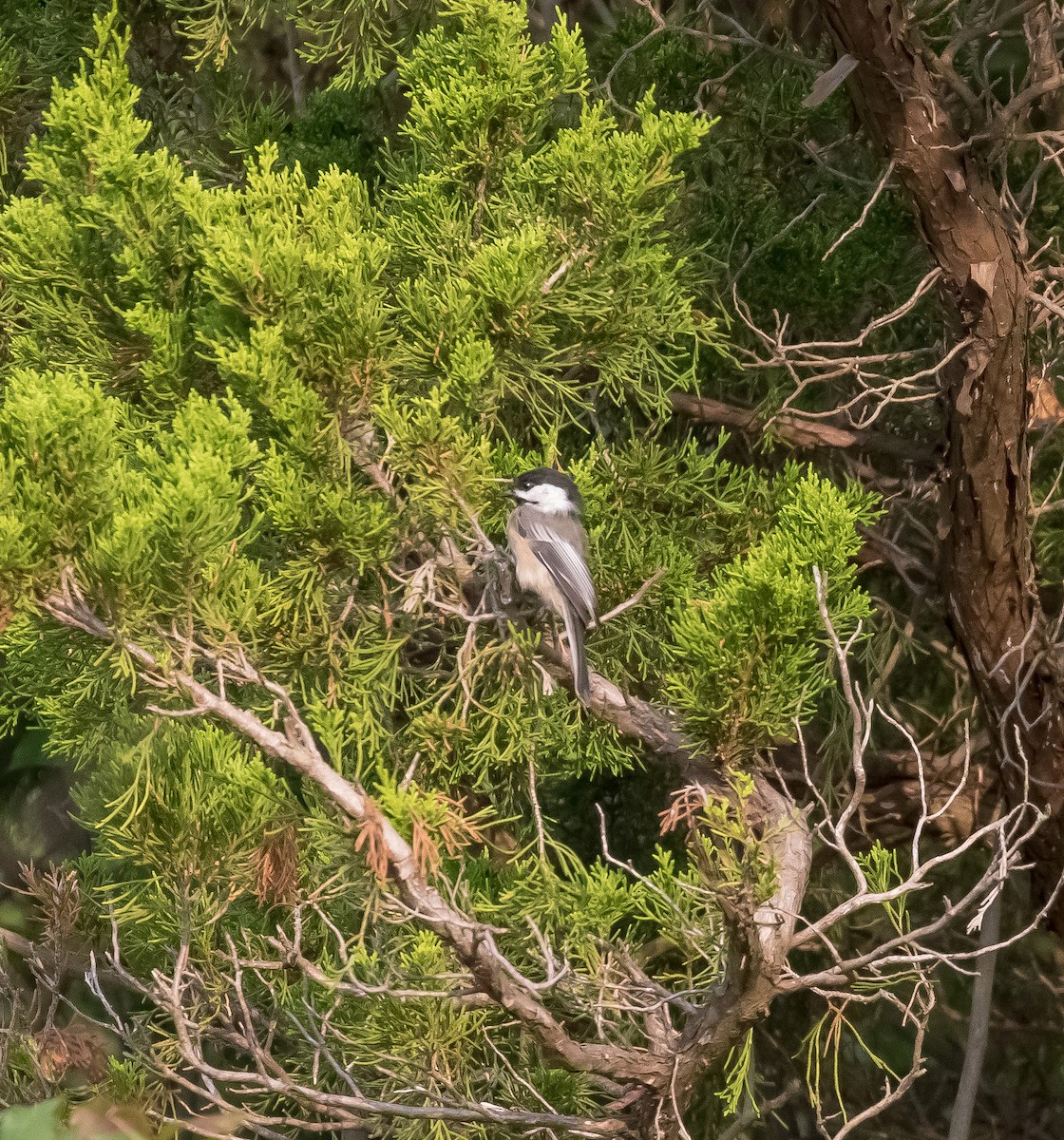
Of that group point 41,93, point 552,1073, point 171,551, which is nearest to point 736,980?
point 552,1073

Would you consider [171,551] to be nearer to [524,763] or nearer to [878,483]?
[524,763]

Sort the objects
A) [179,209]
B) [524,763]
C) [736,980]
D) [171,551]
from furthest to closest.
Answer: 1. [524,763]
2. [179,209]
3. [736,980]
4. [171,551]

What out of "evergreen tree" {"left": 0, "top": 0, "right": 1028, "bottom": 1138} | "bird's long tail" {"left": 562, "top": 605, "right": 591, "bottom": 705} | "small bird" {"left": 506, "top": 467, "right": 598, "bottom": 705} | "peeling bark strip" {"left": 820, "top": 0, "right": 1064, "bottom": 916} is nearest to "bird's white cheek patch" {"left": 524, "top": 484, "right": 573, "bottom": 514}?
"small bird" {"left": 506, "top": 467, "right": 598, "bottom": 705}

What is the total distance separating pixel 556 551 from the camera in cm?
323

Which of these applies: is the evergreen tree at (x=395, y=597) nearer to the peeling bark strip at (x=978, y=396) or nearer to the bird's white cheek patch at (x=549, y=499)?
the bird's white cheek patch at (x=549, y=499)

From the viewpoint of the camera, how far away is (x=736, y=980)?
281 centimetres

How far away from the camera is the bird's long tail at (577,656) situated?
321cm

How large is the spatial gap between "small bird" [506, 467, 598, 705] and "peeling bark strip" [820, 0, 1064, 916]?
135 centimetres

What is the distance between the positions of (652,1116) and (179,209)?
2.41 metres

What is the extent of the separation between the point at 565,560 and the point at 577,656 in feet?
0.82

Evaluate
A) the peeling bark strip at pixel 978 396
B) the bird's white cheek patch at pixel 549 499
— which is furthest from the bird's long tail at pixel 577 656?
the peeling bark strip at pixel 978 396

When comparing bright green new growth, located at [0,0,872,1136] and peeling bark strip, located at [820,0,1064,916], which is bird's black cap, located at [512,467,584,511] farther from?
peeling bark strip, located at [820,0,1064,916]

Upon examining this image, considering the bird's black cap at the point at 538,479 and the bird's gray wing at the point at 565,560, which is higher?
the bird's black cap at the point at 538,479

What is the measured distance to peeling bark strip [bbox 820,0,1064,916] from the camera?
373cm
